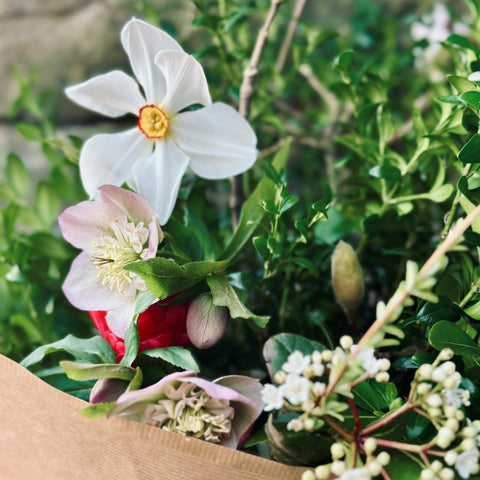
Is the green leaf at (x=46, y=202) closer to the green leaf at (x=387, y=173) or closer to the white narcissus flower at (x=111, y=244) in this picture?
the white narcissus flower at (x=111, y=244)

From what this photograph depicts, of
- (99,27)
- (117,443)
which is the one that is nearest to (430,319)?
(117,443)

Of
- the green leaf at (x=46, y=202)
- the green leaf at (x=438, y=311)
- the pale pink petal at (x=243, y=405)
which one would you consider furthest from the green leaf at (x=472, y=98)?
the green leaf at (x=46, y=202)

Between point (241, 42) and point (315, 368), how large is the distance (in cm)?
43

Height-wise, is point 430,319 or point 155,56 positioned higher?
point 155,56

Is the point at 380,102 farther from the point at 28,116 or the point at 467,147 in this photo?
the point at 28,116

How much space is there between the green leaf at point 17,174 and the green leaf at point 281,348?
38 centimetres

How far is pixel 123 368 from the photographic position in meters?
0.36

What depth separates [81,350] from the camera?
39cm

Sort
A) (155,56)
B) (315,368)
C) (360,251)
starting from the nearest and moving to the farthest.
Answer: (315,368) → (155,56) → (360,251)

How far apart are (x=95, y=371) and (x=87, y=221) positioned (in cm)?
12

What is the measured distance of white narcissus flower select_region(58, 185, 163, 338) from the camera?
39 cm

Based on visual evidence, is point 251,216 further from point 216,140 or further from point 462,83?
point 462,83

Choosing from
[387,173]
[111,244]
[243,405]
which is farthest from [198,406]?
[387,173]

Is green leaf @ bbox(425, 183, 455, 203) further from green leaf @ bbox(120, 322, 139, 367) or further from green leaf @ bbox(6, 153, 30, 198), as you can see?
green leaf @ bbox(6, 153, 30, 198)
